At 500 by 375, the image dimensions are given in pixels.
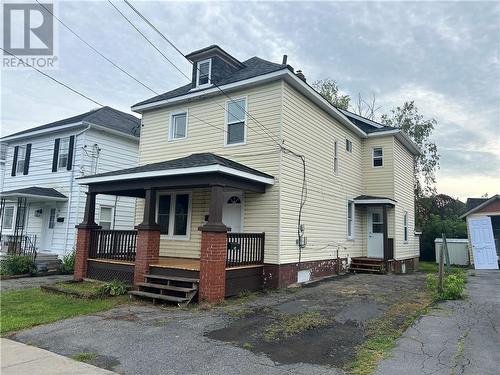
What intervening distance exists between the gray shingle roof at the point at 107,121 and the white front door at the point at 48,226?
3.82m

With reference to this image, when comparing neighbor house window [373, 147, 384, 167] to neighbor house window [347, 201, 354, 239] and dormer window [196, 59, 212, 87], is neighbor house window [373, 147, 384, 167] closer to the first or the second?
neighbor house window [347, 201, 354, 239]

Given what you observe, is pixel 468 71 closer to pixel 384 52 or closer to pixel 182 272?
pixel 384 52

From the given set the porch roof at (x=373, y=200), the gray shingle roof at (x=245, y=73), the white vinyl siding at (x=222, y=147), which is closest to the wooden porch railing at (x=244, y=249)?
the white vinyl siding at (x=222, y=147)

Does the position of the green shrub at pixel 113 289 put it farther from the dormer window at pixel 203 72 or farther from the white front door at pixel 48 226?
the white front door at pixel 48 226

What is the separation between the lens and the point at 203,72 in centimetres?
1302

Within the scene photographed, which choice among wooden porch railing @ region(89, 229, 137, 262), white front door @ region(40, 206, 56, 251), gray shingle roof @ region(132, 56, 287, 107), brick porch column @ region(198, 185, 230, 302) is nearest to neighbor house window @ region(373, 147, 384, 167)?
gray shingle roof @ region(132, 56, 287, 107)

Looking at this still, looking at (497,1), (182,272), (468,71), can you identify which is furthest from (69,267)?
(468,71)

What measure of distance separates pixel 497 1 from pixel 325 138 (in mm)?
6199

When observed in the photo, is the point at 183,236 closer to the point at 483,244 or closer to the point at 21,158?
the point at 21,158

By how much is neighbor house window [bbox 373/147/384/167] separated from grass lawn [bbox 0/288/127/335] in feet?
40.6

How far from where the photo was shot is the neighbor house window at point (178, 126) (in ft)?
43.0

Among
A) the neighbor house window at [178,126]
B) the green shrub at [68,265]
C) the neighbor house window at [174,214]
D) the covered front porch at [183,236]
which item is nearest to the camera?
the covered front porch at [183,236]

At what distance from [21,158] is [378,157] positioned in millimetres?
17711

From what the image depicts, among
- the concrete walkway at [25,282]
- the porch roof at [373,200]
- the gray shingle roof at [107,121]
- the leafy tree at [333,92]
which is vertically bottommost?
the concrete walkway at [25,282]
